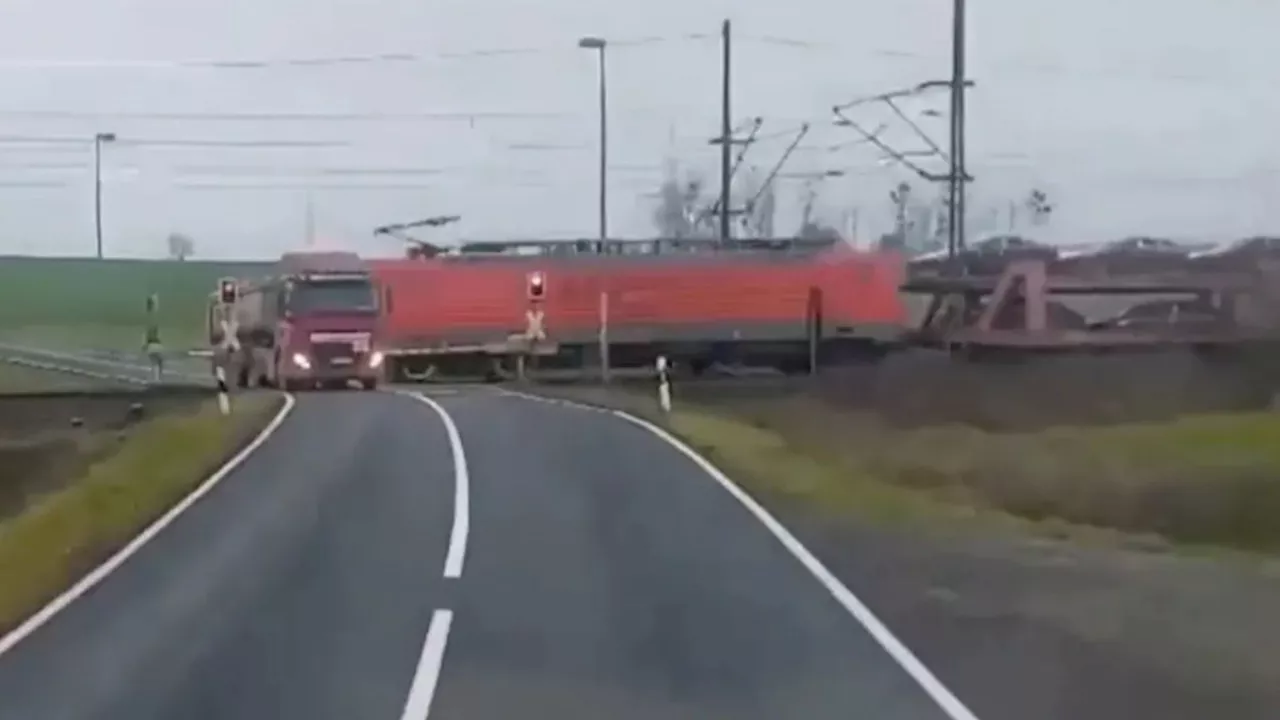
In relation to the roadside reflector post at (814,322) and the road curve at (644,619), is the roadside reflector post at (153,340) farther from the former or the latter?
the road curve at (644,619)

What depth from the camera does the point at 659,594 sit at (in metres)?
15.0

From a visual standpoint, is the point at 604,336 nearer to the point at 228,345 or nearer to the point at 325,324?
the point at 325,324

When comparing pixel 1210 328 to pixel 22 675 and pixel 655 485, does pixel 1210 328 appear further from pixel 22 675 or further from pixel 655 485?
pixel 22 675

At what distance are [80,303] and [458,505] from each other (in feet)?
136

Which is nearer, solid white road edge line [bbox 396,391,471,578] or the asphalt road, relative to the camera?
the asphalt road

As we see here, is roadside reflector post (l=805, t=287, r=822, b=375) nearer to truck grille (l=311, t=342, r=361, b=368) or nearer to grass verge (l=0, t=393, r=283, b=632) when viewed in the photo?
truck grille (l=311, t=342, r=361, b=368)

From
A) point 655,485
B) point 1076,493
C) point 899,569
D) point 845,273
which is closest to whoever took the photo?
point 899,569

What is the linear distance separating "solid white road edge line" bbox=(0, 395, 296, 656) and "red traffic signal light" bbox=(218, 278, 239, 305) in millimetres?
18849

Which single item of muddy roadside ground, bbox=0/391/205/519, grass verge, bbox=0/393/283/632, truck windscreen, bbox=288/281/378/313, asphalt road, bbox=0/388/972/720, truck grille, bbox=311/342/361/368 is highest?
truck windscreen, bbox=288/281/378/313

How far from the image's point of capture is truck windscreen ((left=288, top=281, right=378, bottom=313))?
151 feet

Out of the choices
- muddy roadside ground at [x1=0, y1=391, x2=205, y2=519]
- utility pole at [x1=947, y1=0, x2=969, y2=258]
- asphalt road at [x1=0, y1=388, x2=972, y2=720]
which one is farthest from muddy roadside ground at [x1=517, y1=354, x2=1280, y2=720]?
utility pole at [x1=947, y1=0, x2=969, y2=258]

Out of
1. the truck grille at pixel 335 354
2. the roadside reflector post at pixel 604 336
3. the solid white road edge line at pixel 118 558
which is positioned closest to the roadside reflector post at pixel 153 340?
the truck grille at pixel 335 354

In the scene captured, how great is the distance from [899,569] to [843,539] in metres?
2.06

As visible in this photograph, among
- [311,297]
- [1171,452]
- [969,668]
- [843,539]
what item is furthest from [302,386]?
[969,668]
